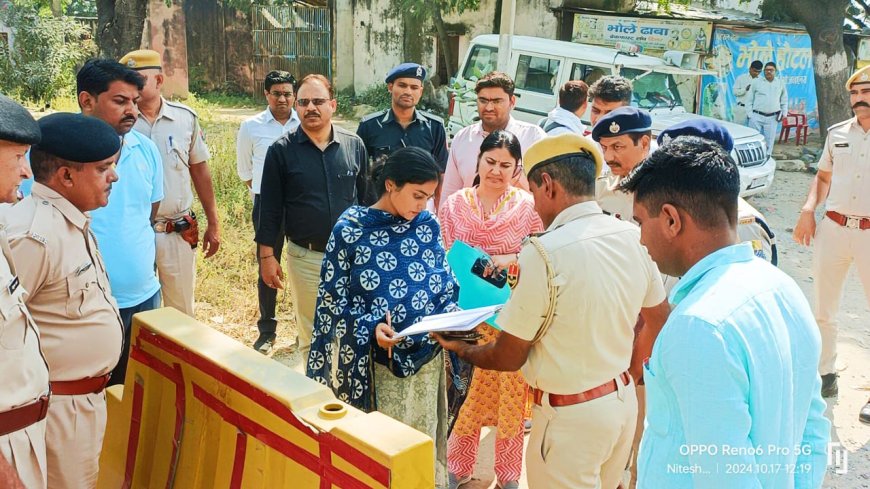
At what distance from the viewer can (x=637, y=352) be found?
2.88m

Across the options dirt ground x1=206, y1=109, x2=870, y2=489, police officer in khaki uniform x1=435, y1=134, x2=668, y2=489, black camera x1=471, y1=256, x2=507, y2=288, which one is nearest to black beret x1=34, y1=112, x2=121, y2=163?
police officer in khaki uniform x1=435, y1=134, x2=668, y2=489

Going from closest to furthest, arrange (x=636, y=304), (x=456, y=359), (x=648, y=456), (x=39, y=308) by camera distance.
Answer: (x=648, y=456), (x=39, y=308), (x=636, y=304), (x=456, y=359)

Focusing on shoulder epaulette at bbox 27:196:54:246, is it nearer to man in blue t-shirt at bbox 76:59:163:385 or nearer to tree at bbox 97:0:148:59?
man in blue t-shirt at bbox 76:59:163:385

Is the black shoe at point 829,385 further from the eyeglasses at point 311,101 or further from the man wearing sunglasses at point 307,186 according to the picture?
the eyeglasses at point 311,101

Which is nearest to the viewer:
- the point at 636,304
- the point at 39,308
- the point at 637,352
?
the point at 39,308

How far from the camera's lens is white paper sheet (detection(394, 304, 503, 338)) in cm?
248

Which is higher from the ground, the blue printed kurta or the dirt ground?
the blue printed kurta

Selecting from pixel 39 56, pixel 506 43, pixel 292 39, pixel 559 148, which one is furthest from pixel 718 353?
pixel 292 39

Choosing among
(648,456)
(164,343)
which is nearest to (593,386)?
(648,456)

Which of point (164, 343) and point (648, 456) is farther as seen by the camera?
point (164, 343)

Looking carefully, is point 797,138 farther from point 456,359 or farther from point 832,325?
point 456,359

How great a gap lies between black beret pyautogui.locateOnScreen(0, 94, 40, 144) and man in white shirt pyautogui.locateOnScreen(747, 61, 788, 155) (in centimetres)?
1262

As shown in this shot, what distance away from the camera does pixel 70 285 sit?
7.85 feet

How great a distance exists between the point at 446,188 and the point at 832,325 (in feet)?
8.66
